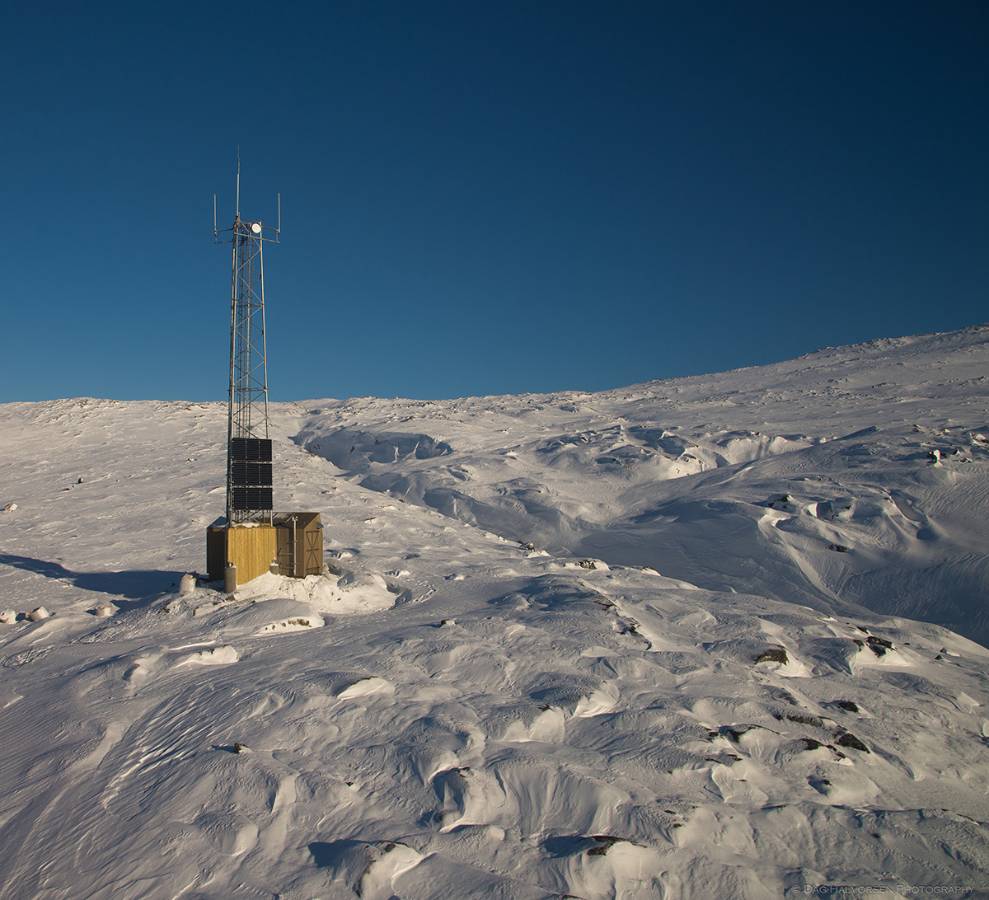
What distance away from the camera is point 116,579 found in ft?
51.4

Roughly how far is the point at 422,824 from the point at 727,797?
3038 millimetres

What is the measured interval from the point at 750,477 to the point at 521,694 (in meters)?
17.2

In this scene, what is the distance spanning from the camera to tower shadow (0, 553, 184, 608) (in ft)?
48.2

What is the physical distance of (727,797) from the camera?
23.6 feet

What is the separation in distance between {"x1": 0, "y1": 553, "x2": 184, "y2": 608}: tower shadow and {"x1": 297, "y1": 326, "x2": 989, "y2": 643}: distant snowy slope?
11.2m

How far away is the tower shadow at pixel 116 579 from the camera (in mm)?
14680

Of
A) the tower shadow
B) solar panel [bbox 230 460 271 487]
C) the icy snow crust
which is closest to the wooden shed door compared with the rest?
the icy snow crust

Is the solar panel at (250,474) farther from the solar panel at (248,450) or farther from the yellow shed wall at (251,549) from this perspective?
the yellow shed wall at (251,549)

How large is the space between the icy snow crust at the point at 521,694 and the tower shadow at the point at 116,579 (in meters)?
0.11

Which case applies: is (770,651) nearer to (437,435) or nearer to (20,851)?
(20,851)

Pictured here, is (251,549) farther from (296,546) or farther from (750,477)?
(750,477)

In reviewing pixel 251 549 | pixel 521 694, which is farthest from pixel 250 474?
pixel 521 694

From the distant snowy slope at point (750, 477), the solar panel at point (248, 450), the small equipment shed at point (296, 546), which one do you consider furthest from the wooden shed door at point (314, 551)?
the distant snowy slope at point (750, 477)

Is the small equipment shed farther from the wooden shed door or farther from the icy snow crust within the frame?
the icy snow crust
